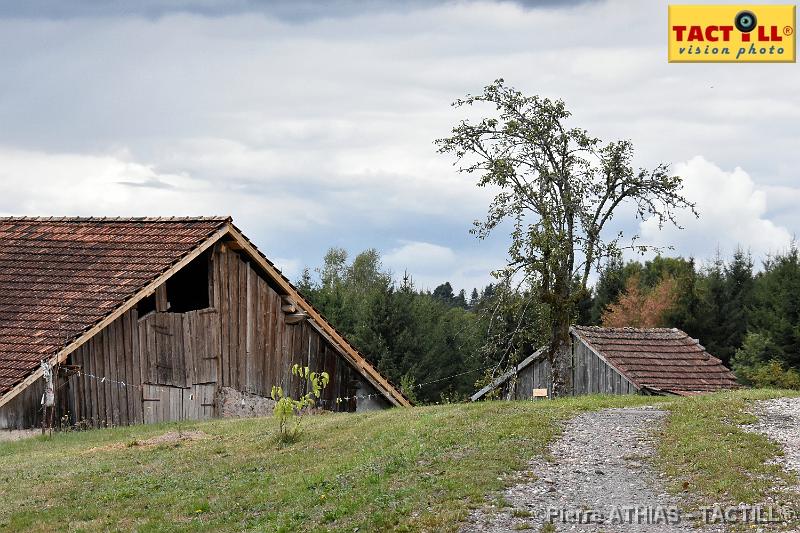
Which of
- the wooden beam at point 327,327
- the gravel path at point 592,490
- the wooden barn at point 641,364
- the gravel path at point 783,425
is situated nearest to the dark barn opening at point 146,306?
the wooden beam at point 327,327

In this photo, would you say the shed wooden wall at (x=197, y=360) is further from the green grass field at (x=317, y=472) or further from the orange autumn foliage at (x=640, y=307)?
the orange autumn foliage at (x=640, y=307)

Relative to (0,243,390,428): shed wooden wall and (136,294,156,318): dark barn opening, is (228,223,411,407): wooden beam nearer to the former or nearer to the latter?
(0,243,390,428): shed wooden wall

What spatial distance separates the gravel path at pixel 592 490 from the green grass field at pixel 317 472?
1.09 ft

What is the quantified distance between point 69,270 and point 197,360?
4.03 metres

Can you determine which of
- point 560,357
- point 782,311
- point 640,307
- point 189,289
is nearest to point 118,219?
point 189,289

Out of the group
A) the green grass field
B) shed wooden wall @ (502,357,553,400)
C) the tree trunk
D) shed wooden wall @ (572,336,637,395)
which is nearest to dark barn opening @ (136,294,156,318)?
the green grass field

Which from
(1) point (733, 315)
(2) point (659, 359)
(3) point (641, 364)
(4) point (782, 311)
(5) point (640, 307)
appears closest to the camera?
(3) point (641, 364)

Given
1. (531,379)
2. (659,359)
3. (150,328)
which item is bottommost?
(531,379)

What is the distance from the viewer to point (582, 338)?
133ft

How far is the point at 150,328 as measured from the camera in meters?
27.8

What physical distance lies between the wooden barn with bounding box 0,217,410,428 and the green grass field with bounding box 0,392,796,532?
4237 mm

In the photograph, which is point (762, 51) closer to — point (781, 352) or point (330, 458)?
point (330, 458)

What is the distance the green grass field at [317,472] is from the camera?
42.2 ft

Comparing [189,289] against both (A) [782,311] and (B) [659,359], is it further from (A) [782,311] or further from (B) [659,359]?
(A) [782,311]
